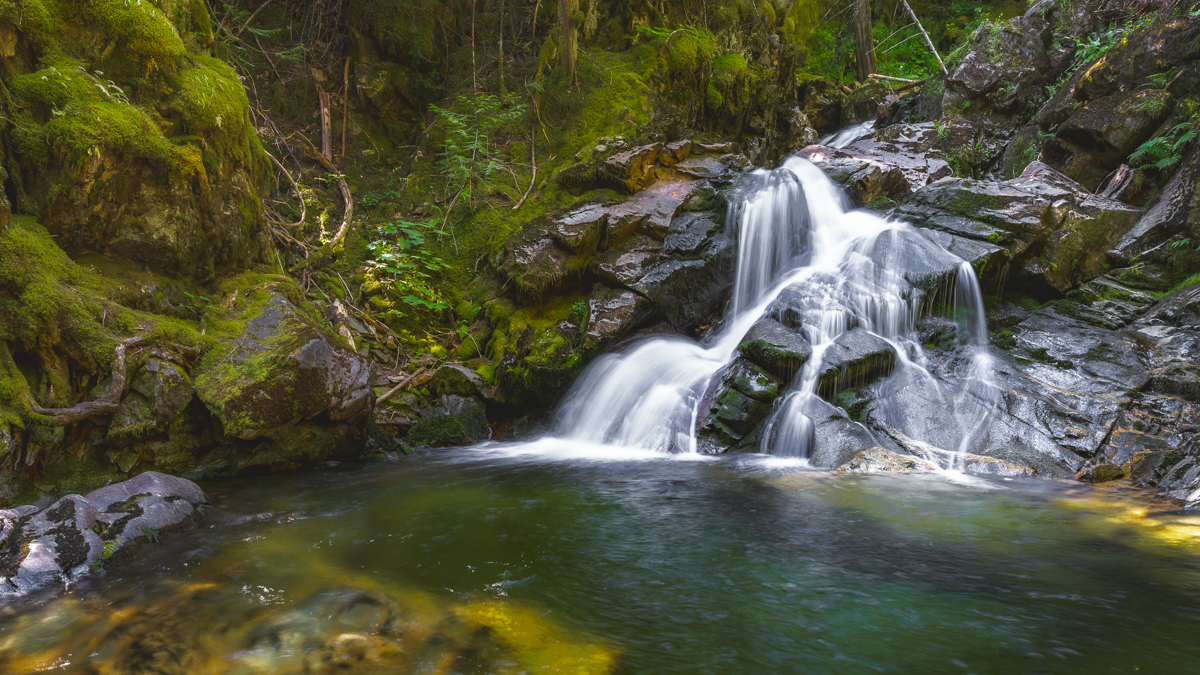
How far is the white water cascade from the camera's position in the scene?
6086 mm

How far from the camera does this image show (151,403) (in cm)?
482

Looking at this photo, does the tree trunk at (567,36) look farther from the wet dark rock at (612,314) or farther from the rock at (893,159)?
the wet dark rock at (612,314)

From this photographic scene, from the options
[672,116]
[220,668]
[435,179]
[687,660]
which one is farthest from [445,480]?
[672,116]

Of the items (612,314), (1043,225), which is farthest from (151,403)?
(1043,225)

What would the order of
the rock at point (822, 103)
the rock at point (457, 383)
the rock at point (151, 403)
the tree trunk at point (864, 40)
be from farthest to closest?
1. the tree trunk at point (864, 40)
2. the rock at point (822, 103)
3. the rock at point (457, 383)
4. the rock at point (151, 403)

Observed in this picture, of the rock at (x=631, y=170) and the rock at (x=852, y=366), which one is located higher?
the rock at (x=631, y=170)

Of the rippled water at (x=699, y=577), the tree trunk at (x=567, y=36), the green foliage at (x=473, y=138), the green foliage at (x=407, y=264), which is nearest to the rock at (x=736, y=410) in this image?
the rippled water at (x=699, y=577)

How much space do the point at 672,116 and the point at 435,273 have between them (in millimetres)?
5648

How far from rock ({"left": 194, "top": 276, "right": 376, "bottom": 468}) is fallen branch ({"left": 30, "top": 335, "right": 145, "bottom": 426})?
590mm

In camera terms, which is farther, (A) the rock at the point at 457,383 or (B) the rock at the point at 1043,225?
(A) the rock at the point at 457,383

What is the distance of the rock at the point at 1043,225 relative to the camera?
276 inches

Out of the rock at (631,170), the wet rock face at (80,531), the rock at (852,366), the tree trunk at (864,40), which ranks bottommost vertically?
the wet rock face at (80,531)

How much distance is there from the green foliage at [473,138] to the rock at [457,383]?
365cm

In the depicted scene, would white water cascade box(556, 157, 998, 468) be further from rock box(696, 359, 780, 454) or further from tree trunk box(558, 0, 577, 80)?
tree trunk box(558, 0, 577, 80)
